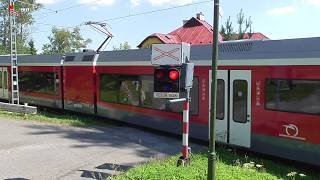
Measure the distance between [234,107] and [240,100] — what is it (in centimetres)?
25

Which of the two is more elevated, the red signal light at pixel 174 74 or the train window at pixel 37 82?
the red signal light at pixel 174 74

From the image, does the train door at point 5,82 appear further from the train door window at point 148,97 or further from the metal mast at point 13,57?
the train door window at point 148,97

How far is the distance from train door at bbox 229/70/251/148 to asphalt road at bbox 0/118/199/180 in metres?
1.58

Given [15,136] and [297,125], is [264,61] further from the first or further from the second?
[15,136]

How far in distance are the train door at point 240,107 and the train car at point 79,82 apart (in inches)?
348

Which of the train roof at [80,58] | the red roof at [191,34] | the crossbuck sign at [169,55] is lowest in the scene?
the crossbuck sign at [169,55]

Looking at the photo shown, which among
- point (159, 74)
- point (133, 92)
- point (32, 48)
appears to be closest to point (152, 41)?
point (32, 48)

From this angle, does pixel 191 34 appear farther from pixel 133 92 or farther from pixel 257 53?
pixel 257 53

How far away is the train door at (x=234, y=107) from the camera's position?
11.9m

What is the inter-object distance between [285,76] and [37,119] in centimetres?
1126

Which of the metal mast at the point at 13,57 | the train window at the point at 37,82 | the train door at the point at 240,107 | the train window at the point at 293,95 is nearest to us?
the train window at the point at 293,95

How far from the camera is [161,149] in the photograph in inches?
492

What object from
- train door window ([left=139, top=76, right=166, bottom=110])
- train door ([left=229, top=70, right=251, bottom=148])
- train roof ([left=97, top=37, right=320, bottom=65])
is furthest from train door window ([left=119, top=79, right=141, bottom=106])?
train door ([left=229, top=70, right=251, bottom=148])

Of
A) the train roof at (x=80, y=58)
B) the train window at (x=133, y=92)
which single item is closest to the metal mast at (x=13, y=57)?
the train roof at (x=80, y=58)
